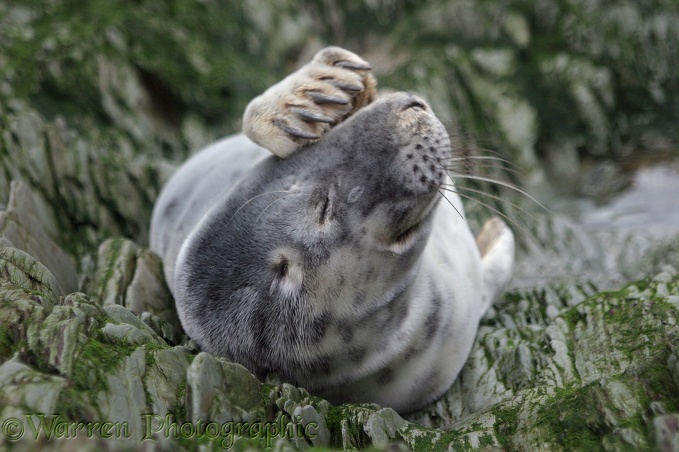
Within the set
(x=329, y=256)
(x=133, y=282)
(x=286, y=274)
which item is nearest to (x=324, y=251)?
(x=329, y=256)

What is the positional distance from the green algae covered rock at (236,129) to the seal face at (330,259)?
22 cm

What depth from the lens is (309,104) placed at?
3184 millimetres

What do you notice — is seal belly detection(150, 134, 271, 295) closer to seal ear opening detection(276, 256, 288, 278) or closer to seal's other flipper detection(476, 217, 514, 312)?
seal ear opening detection(276, 256, 288, 278)

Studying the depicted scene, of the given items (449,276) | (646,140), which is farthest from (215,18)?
(449,276)

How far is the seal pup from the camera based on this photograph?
9.51 feet

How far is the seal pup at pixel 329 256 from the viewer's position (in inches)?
114

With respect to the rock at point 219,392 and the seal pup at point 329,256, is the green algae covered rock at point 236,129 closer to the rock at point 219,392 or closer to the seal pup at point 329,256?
the rock at point 219,392

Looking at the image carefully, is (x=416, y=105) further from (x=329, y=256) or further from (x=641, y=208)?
(x=641, y=208)

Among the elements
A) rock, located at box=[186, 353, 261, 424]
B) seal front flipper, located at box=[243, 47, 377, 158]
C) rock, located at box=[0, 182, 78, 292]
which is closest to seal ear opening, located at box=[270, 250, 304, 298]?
rock, located at box=[186, 353, 261, 424]

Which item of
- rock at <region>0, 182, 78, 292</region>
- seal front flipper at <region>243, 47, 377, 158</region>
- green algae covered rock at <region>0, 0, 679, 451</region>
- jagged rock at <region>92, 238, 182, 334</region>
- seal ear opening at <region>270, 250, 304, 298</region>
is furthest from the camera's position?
jagged rock at <region>92, 238, 182, 334</region>

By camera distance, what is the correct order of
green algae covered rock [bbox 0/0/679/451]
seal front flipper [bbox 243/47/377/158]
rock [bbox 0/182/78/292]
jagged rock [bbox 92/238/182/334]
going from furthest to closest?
1. jagged rock [bbox 92/238/182/334]
2. rock [bbox 0/182/78/292]
3. seal front flipper [bbox 243/47/377/158]
4. green algae covered rock [bbox 0/0/679/451]

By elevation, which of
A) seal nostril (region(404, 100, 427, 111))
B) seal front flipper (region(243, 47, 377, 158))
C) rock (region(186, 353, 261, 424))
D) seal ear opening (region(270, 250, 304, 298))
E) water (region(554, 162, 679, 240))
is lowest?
rock (region(186, 353, 261, 424))

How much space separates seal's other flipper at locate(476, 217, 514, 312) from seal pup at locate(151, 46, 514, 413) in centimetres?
99

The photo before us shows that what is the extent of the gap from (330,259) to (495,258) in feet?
6.01
